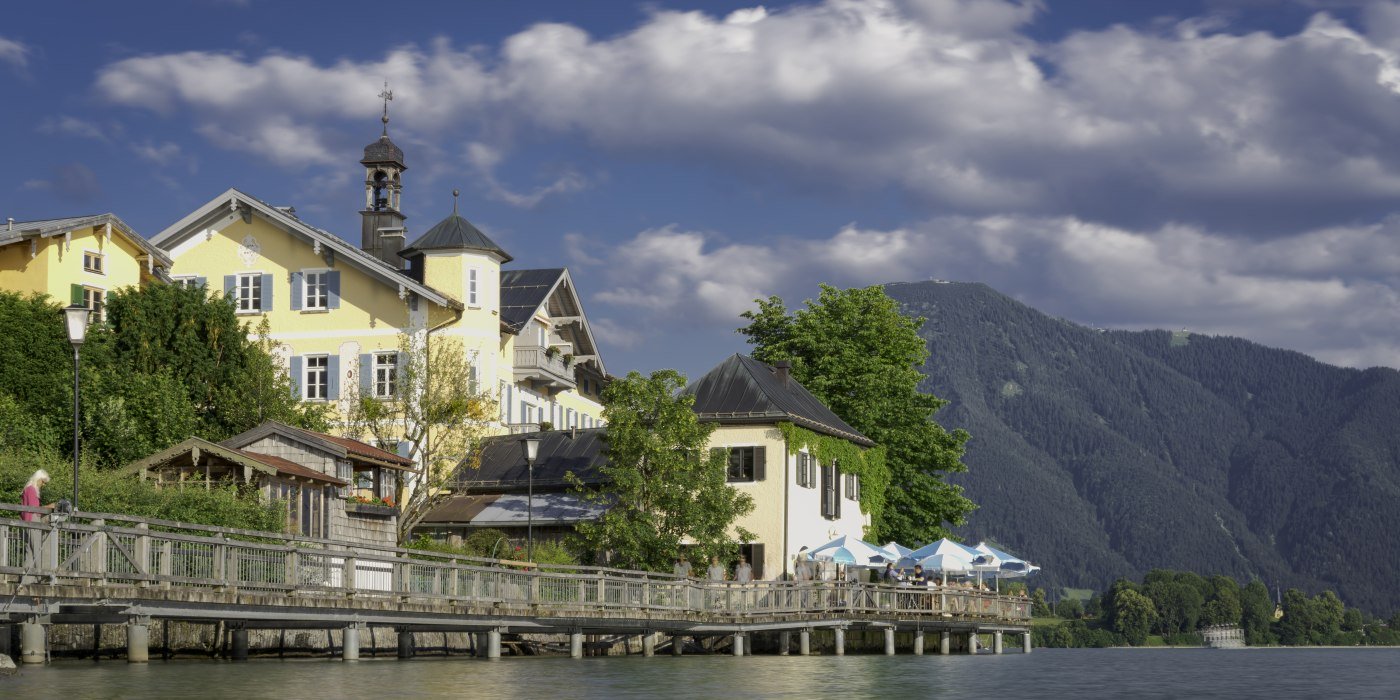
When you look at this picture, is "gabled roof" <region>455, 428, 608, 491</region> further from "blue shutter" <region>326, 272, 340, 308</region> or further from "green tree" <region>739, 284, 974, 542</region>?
"green tree" <region>739, 284, 974, 542</region>

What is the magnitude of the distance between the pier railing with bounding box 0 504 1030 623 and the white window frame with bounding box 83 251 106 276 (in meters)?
19.5

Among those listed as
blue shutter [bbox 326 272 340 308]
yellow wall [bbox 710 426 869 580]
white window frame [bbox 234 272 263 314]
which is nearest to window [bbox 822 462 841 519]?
yellow wall [bbox 710 426 869 580]

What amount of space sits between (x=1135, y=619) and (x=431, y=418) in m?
156

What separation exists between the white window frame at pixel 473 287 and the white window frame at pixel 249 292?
7995 mm

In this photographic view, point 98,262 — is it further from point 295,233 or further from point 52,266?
point 295,233

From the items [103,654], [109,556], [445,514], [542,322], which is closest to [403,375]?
[445,514]

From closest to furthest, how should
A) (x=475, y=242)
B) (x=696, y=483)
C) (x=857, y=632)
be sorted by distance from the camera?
1. (x=696, y=483)
2. (x=857, y=632)
3. (x=475, y=242)

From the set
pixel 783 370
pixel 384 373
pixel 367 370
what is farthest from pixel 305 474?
pixel 783 370

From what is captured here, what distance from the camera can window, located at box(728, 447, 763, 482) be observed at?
181ft

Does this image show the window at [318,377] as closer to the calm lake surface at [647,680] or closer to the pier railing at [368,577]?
the pier railing at [368,577]

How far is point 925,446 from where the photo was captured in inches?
2635

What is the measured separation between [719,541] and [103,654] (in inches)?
843

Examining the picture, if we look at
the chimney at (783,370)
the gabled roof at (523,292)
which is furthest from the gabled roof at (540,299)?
the chimney at (783,370)

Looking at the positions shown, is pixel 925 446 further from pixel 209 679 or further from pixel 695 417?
pixel 209 679
